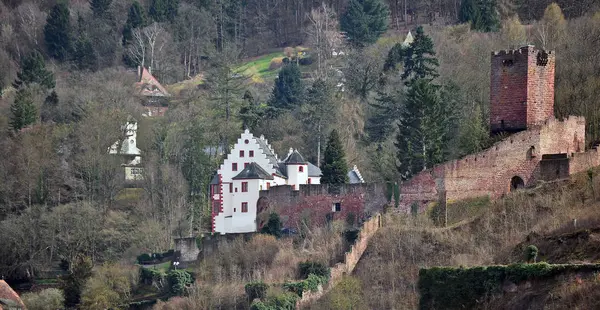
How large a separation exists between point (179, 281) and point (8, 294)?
9943 mm

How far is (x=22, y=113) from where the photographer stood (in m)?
87.4

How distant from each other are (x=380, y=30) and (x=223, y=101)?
2241 centimetres

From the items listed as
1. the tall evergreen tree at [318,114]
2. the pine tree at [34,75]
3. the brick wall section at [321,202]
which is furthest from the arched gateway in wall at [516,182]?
the pine tree at [34,75]

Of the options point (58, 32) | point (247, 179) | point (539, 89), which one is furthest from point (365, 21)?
point (539, 89)

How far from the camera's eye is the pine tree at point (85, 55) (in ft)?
364

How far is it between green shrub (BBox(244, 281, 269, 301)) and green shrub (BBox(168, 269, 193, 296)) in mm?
4221

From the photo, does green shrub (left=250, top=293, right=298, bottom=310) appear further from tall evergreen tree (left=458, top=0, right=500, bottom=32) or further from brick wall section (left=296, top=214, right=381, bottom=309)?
tall evergreen tree (left=458, top=0, right=500, bottom=32)

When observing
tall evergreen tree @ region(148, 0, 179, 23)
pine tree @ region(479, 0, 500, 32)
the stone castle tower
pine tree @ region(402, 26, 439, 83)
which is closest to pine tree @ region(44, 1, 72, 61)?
tall evergreen tree @ region(148, 0, 179, 23)

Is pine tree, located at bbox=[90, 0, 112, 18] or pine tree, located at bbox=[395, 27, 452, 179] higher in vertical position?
pine tree, located at bbox=[90, 0, 112, 18]

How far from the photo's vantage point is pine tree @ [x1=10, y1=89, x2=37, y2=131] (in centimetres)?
8700

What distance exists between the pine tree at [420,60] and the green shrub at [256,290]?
17.7 m

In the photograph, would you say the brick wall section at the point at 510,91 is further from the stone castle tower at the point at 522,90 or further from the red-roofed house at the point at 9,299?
the red-roofed house at the point at 9,299

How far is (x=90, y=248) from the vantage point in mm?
75875

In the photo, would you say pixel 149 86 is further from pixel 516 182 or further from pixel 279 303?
pixel 516 182
